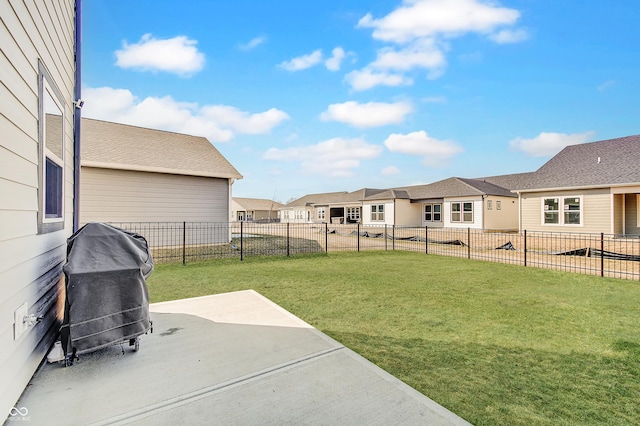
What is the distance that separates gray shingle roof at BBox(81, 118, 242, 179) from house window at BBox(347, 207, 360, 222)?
21.8 meters

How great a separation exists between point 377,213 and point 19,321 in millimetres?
25337

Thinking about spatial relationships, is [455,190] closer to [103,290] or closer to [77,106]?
[77,106]

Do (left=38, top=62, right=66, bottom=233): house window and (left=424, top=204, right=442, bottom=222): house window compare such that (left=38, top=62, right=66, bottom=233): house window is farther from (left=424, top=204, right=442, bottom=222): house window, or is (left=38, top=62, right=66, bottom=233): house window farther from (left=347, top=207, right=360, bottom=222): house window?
(left=347, top=207, right=360, bottom=222): house window

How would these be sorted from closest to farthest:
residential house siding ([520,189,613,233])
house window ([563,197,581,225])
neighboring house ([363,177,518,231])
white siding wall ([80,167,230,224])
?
white siding wall ([80,167,230,224]), residential house siding ([520,189,613,233]), house window ([563,197,581,225]), neighboring house ([363,177,518,231])

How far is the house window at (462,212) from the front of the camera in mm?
20444

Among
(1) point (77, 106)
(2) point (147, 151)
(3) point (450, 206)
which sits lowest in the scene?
(3) point (450, 206)

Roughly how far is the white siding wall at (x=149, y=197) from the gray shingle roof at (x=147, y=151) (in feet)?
1.42

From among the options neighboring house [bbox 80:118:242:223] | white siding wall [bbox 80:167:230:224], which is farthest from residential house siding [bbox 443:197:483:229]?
white siding wall [bbox 80:167:230:224]

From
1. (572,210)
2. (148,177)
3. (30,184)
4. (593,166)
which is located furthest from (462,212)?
(30,184)

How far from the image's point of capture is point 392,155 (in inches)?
1058

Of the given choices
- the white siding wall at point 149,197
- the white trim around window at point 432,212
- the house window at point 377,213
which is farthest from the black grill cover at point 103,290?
the house window at point 377,213

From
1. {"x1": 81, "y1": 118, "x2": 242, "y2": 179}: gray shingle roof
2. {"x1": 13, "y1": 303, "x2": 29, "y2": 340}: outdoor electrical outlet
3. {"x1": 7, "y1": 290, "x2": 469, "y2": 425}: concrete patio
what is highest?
{"x1": 81, "y1": 118, "x2": 242, "y2": 179}: gray shingle roof

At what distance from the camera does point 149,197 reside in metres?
11.2

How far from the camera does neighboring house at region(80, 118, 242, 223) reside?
10336 millimetres
